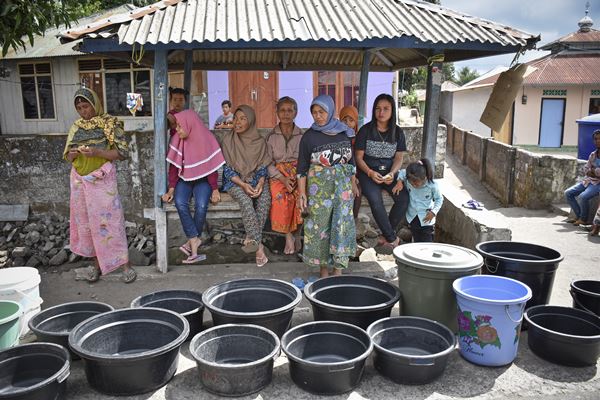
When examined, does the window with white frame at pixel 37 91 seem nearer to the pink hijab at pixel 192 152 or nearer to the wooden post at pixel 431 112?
the pink hijab at pixel 192 152

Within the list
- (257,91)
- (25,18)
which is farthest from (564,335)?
(257,91)

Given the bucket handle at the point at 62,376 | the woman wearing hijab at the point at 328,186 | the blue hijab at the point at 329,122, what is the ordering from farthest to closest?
the woman wearing hijab at the point at 328,186
the blue hijab at the point at 329,122
the bucket handle at the point at 62,376

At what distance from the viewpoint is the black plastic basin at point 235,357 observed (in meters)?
3.17

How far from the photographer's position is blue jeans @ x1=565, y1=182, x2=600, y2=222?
8469mm

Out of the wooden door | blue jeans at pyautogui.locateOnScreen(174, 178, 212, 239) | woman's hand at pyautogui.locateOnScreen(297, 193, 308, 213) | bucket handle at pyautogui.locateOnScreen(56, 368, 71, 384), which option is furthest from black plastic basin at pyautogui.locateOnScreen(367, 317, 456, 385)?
the wooden door

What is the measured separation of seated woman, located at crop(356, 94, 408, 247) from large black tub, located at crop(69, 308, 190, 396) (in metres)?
2.65

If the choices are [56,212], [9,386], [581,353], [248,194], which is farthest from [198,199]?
[56,212]

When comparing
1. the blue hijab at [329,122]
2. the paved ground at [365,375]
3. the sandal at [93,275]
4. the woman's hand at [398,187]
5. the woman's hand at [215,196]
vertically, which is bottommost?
the paved ground at [365,375]

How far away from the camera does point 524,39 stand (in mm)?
5125

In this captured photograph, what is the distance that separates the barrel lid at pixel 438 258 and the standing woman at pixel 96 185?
2.97m

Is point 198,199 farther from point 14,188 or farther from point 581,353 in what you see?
point 14,188

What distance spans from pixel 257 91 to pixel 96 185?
7.80 metres

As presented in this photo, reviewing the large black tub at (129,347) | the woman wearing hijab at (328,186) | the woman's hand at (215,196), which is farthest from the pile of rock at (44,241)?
the large black tub at (129,347)

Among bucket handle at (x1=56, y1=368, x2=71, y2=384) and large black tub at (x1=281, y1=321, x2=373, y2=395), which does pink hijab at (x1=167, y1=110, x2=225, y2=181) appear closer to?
large black tub at (x1=281, y1=321, x2=373, y2=395)
